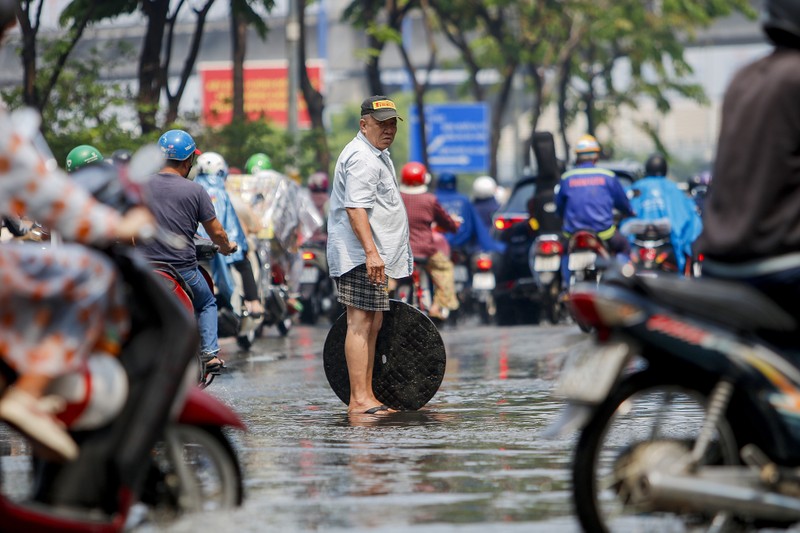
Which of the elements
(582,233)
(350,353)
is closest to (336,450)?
(350,353)

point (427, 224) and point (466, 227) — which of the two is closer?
point (427, 224)

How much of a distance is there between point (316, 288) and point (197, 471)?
16.7 m

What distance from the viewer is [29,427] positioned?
562 centimetres

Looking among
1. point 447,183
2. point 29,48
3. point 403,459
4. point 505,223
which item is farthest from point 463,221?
point 403,459

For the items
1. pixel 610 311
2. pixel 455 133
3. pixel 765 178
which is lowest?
pixel 455 133

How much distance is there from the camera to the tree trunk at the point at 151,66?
69.7 ft

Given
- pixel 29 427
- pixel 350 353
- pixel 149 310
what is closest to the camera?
pixel 29 427

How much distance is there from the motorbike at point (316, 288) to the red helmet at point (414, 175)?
3.88 m

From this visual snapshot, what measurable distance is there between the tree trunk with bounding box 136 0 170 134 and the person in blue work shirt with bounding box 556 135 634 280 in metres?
5.45

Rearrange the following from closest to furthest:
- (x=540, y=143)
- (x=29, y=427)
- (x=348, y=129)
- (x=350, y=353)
Answer: (x=29, y=427) < (x=350, y=353) < (x=540, y=143) < (x=348, y=129)

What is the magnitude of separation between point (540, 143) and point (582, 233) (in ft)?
11.1

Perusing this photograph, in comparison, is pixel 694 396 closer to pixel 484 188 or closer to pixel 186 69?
pixel 186 69

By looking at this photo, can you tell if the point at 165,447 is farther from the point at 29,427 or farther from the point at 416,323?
the point at 416,323

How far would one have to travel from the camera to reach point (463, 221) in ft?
73.2
